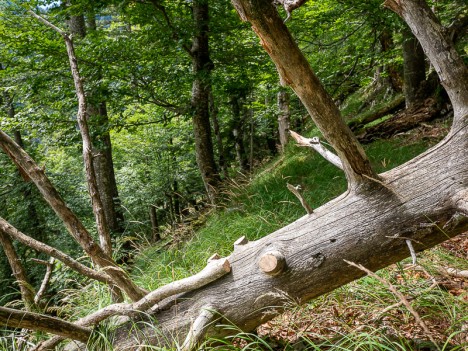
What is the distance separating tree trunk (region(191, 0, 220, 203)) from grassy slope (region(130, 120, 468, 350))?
0.88 meters

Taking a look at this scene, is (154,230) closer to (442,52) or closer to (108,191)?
(108,191)

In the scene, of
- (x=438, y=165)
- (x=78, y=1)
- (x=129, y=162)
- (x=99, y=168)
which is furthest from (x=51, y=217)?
(x=438, y=165)

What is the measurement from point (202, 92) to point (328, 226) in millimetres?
5032

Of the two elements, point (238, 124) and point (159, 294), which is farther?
point (238, 124)

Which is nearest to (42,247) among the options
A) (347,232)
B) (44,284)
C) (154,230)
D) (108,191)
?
(44,284)

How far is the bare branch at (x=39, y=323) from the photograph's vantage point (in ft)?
7.39

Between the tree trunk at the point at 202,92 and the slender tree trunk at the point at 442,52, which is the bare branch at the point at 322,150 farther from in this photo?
the tree trunk at the point at 202,92

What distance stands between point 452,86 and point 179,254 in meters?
3.79

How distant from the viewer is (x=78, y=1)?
550 centimetres

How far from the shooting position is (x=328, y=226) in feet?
7.87

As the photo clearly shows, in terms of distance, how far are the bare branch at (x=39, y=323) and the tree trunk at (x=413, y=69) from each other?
6.93m

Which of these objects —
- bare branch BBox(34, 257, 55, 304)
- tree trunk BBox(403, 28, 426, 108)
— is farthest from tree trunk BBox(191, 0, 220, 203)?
bare branch BBox(34, 257, 55, 304)

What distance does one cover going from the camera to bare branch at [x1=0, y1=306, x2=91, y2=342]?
2254 millimetres

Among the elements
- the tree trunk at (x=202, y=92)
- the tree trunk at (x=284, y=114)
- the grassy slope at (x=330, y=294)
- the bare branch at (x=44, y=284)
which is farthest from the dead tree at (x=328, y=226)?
the tree trunk at (x=284, y=114)
